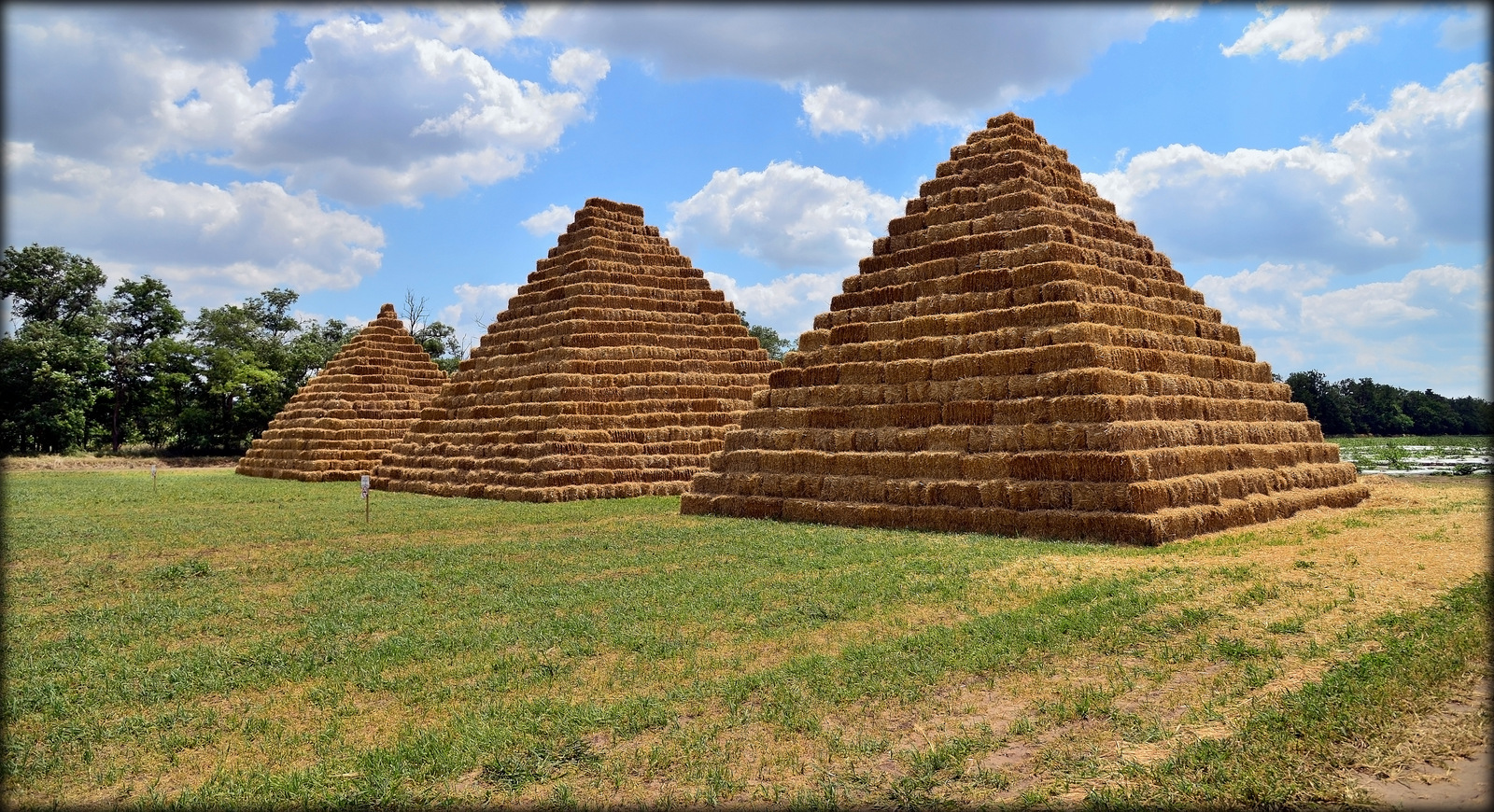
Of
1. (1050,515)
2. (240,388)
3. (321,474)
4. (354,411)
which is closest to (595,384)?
(321,474)

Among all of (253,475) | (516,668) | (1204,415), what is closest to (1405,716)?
(516,668)

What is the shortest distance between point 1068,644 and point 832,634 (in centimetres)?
220

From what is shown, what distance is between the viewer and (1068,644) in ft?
26.3

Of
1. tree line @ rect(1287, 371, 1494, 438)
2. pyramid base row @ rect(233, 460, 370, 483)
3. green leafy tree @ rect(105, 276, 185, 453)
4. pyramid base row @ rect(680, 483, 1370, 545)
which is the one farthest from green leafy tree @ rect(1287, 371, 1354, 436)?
green leafy tree @ rect(105, 276, 185, 453)

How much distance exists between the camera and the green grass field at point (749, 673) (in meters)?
5.32

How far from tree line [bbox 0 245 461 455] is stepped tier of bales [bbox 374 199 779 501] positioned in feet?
98.0

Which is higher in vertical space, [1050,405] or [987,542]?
[1050,405]

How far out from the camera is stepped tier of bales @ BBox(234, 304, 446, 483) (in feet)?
125

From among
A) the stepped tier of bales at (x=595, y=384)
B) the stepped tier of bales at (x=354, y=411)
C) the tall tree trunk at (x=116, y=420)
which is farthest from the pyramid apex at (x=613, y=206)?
the tall tree trunk at (x=116, y=420)

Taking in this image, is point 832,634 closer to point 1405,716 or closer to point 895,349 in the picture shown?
point 1405,716

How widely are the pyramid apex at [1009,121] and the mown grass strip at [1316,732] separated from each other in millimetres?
17101

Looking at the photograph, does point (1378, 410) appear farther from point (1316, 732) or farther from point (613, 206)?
point (1316, 732)

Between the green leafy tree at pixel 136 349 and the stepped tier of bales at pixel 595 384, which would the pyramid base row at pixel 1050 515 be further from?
the green leafy tree at pixel 136 349

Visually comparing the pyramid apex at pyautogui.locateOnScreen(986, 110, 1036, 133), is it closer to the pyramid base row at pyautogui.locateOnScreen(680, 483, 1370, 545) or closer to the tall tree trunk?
the pyramid base row at pyautogui.locateOnScreen(680, 483, 1370, 545)
